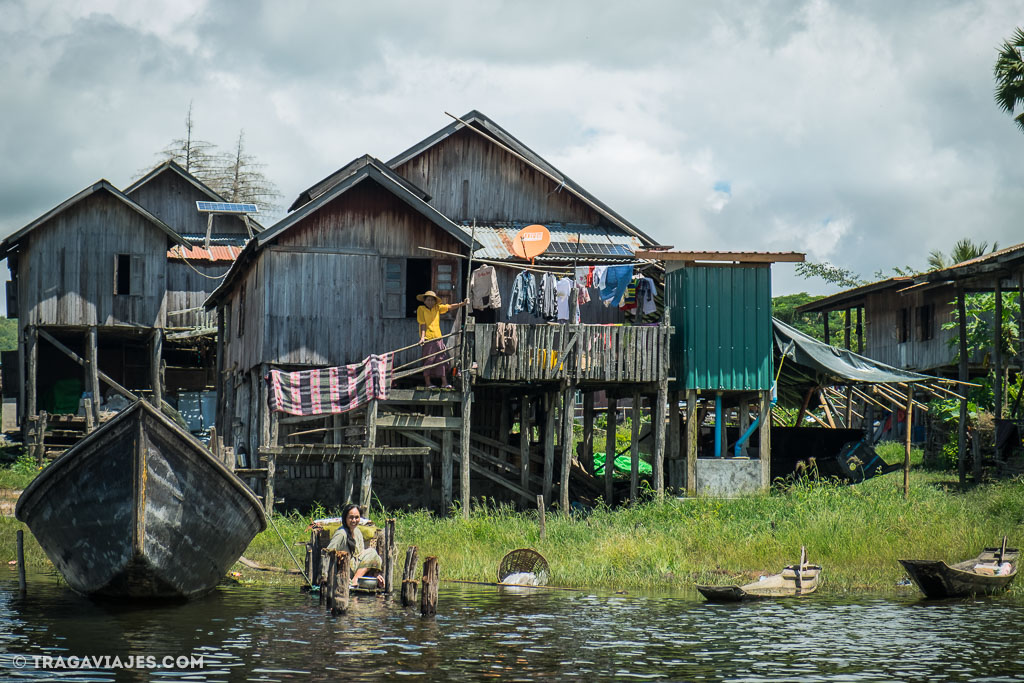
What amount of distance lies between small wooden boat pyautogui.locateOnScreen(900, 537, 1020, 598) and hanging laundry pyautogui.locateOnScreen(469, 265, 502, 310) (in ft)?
29.7

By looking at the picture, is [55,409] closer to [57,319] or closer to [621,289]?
[57,319]

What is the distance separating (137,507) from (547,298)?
34.5 feet

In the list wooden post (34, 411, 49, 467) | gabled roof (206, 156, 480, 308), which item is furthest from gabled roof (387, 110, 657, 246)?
wooden post (34, 411, 49, 467)

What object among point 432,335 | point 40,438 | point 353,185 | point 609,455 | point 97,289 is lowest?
point 609,455

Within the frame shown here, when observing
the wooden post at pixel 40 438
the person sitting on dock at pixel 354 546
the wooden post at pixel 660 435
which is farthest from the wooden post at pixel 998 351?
the wooden post at pixel 40 438

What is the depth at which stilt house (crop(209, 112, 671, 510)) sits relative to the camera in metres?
21.6

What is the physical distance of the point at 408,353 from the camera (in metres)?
23.1

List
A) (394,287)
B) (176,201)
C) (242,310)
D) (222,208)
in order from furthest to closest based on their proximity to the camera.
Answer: (176,201), (222,208), (242,310), (394,287)

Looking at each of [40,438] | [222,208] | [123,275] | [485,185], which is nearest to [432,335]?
[485,185]

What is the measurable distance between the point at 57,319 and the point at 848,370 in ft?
62.3

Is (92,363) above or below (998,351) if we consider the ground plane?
below

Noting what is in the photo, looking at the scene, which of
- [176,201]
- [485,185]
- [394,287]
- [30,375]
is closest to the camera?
[394,287]

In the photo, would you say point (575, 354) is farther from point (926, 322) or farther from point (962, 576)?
point (926, 322)

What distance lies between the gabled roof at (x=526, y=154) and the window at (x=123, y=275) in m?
8.40
